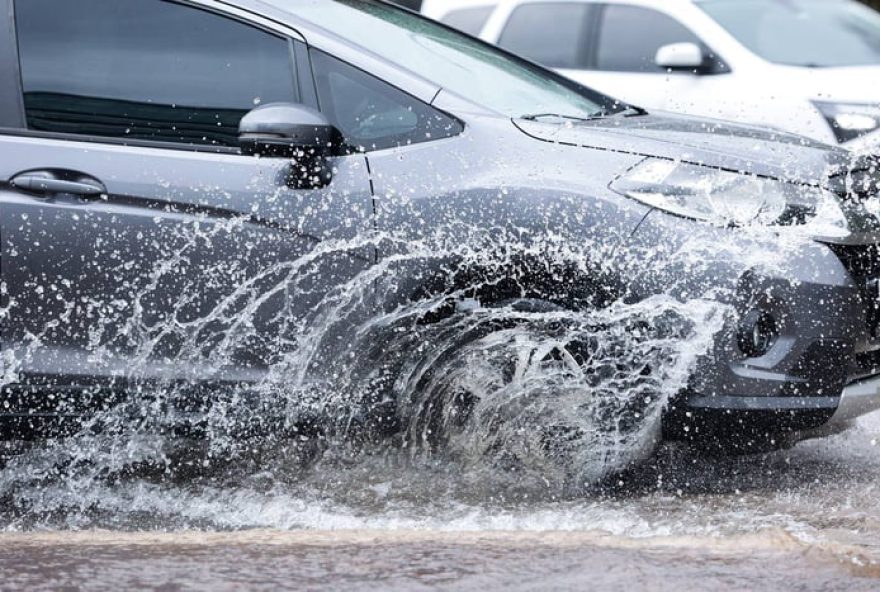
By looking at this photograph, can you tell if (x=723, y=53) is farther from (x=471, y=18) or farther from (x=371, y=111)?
(x=371, y=111)

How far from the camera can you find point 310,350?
4457 millimetres

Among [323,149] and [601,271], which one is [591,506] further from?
[323,149]

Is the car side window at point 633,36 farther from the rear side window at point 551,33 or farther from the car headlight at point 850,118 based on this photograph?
the car headlight at point 850,118

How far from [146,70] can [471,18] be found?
19.9 ft

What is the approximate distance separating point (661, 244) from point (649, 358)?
337 mm

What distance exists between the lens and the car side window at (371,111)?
15.0ft

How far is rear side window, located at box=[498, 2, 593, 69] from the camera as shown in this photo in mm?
9805

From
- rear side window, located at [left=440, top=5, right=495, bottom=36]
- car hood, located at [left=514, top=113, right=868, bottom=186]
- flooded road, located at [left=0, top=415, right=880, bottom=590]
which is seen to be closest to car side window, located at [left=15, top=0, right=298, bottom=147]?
car hood, located at [left=514, top=113, right=868, bottom=186]

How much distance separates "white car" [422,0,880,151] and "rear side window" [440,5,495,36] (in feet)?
0.07

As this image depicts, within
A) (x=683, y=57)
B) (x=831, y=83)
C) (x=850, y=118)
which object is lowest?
(x=850, y=118)

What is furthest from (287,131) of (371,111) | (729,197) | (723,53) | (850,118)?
(723,53)

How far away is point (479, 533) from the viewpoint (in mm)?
3783

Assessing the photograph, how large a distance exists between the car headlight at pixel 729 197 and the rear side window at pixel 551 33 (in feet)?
17.8

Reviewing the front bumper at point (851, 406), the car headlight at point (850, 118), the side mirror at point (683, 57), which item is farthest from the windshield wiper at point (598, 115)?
the side mirror at point (683, 57)
